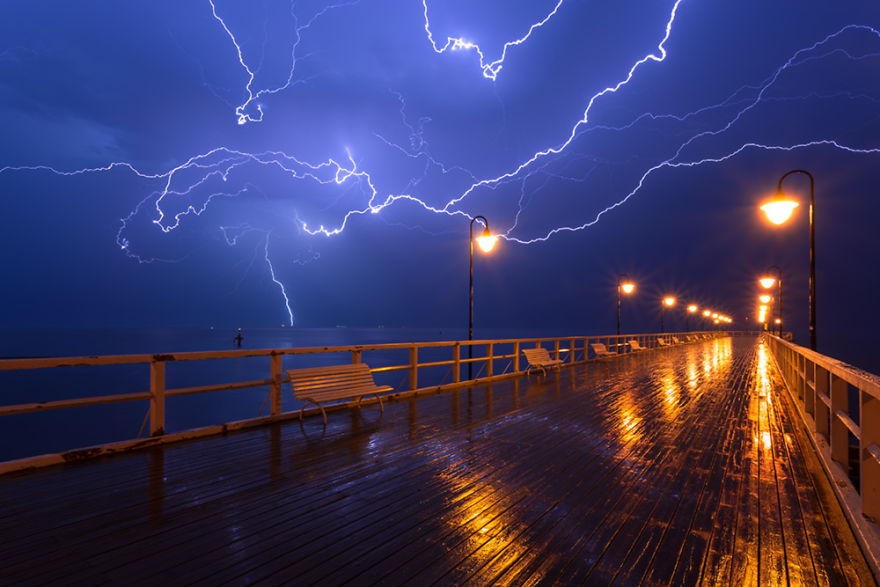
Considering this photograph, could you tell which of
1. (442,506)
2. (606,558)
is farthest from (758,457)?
(442,506)

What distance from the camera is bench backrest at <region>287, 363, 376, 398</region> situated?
17.6ft

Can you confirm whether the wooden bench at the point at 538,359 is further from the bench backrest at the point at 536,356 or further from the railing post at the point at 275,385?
the railing post at the point at 275,385

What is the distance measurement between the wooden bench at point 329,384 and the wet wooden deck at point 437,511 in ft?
1.39

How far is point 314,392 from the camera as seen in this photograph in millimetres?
5445

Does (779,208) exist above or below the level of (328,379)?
above

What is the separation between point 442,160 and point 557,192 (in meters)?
38.0

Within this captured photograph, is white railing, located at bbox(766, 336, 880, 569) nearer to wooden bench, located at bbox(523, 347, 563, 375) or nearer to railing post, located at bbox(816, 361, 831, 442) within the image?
railing post, located at bbox(816, 361, 831, 442)

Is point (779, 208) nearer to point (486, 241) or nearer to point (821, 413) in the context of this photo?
point (821, 413)

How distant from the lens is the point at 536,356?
11.4 m

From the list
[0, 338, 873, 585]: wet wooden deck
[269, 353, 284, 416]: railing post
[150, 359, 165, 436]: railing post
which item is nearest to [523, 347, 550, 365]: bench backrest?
Answer: [0, 338, 873, 585]: wet wooden deck

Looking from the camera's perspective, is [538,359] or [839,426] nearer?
[839,426]

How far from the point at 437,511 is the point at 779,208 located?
8.52 m

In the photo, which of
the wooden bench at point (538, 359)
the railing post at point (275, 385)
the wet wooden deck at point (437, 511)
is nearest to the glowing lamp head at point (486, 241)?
the wooden bench at point (538, 359)

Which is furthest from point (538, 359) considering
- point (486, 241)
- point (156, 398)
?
point (156, 398)
